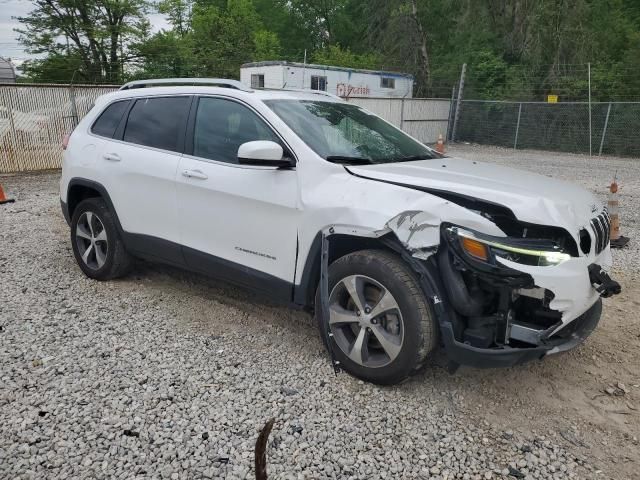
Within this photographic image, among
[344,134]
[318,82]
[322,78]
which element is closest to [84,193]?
[344,134]

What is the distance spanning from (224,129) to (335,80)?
1767 centimetres

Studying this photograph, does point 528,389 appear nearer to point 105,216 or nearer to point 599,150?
point 105,216

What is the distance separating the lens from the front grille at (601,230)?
310 centimetres

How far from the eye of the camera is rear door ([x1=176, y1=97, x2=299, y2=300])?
355cm

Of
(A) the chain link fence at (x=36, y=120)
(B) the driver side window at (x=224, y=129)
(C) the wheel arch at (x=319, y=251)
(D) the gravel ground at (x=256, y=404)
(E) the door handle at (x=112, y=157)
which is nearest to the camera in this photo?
(D) the gravel ground at (x=256, y=404)

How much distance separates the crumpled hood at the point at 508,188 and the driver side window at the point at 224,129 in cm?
87

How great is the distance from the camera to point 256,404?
3.10m

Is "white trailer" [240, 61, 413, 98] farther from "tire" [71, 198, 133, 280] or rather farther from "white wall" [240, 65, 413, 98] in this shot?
"tire" [71, 198, 133, 280]

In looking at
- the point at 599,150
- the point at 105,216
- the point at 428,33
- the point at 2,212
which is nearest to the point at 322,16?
the point at 428,33

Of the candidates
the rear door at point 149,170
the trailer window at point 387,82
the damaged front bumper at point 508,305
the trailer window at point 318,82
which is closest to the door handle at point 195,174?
the rear door at point 149,170

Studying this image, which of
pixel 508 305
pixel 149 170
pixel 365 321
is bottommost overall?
pixel 365 321

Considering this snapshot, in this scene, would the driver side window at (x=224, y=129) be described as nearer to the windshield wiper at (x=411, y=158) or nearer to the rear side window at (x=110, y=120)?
the windshield wiper at (x=411, y=158)

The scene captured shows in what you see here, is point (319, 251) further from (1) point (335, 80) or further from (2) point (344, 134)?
(1) point (335, 80)

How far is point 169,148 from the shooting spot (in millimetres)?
4285
